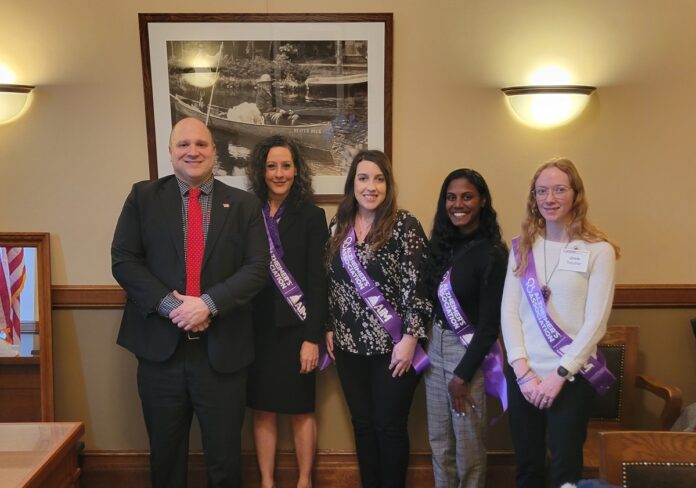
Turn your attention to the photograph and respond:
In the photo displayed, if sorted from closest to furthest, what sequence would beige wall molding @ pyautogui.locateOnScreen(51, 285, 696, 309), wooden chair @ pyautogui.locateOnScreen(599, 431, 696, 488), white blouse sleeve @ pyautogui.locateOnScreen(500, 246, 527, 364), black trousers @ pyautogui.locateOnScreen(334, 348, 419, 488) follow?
wooden chair @ pyautogui.locateOnScreen(599, 431, 696, 488), white blouse sleeve @ pyautogui.locateOnScreen(500, 246, 527, 364), black trousers @ pyautogui.locateOnScreen(334, 348, 419, 488), beige wall molding @ pyautogui.locateOnScreen(51, 285, 696, 309)

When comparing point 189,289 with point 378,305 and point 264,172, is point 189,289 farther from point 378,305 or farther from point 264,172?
point 378,305

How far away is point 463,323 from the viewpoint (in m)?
2.15

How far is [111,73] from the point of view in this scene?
2.56m

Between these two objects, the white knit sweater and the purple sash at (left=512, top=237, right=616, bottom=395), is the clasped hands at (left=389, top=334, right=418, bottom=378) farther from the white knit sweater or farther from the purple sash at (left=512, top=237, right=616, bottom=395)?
the purple sash at (left=512, top=237, right=616, bottom=395)

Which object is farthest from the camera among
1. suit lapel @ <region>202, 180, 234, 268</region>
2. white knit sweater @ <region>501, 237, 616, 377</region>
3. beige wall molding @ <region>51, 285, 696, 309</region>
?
beige wall molding @ <region>51, 285, 696, 309</region>

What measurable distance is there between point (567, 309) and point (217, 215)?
4.01 feet

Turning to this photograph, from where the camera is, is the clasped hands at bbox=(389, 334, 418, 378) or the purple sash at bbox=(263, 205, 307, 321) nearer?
the clasped hands at bbox=(389, 334, 418, 378)

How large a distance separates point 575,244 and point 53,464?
1.59 meters

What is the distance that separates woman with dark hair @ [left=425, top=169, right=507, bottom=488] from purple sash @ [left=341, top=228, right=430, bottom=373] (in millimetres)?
49

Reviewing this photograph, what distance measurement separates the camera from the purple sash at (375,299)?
223 centimetres

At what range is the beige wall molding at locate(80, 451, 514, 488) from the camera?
2.73 meters

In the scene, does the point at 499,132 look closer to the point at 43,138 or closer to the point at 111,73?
the point at 111,73

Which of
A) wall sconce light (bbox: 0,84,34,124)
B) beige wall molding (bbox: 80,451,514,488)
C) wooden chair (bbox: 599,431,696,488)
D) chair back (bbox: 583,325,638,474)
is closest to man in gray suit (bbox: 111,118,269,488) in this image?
beige wall molding (bbox: 80,451,514,488)

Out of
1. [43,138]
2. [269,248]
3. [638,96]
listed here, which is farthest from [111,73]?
[638,96]
